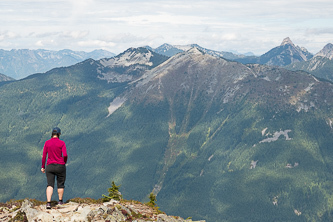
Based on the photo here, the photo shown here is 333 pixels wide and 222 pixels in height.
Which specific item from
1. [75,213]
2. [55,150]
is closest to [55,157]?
[55,150]

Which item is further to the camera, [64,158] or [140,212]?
[140,212]

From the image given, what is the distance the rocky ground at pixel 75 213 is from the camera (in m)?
38.5

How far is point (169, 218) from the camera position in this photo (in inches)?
1876

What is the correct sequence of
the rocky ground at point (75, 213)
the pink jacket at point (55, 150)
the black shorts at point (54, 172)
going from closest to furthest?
1. the pink jacket at point (55, 150)
2. the black shorts at point (54, 172)
3. the rocky ground at point (75, 213)

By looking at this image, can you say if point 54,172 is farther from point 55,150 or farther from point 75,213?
point 75,213

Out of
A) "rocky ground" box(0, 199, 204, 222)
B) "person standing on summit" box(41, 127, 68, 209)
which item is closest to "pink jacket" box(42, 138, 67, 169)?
"person standing on summit" box(41, 127, 68, 209)

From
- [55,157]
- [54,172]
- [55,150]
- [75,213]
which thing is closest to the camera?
[55,150]

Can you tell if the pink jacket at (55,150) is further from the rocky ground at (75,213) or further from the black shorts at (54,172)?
the rocky ground at (75,213)

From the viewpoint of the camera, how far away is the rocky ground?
38531 mm

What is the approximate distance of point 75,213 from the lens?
40.2m

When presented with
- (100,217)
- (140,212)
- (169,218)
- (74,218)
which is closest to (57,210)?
(74,218)

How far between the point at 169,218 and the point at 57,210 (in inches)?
609

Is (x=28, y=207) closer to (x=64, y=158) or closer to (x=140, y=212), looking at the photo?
(x=64, y=158)

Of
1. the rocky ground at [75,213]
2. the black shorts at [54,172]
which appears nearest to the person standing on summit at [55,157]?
the black shorts at [54,172]
